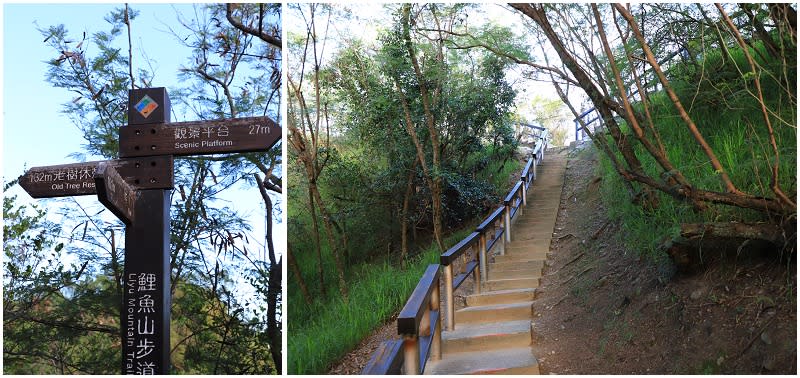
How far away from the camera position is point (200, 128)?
3.45 m

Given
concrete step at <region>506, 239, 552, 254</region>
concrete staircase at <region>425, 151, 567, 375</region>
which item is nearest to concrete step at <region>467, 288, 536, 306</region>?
concrete staircase at <region>425, 151, 567, 375</region>

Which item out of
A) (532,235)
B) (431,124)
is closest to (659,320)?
(532,235)

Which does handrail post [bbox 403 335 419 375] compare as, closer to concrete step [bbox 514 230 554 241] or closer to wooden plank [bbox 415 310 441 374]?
wooden plank [bbox 415 310 441 374]

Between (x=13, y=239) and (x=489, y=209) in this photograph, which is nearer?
(x=13, y=239)

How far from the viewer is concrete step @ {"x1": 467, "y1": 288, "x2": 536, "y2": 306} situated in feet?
18.9

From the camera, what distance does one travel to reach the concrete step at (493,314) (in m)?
5.29

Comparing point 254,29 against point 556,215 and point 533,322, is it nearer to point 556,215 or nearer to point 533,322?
point 533,322

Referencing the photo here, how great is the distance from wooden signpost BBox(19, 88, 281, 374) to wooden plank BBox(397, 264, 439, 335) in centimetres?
114

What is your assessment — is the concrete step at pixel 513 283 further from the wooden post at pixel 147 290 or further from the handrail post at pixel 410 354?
the wooden post at pixel 147 290

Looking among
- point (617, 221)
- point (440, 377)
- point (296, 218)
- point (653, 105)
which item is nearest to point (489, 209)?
point (296, 218)

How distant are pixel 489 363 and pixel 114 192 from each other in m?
2.55

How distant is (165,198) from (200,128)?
431 millimetres

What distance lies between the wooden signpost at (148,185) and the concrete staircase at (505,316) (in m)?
1.76

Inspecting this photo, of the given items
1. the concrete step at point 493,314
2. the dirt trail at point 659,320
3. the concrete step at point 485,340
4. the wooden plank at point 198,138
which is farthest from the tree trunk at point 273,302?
the wooden plank at point 198,138
